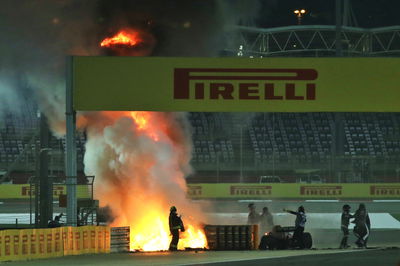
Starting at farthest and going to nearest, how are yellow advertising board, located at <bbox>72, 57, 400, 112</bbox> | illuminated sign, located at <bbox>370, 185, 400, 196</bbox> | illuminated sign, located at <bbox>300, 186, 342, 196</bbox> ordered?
illuminated sign, located at <bbox>370, 185, 400, 196</bbox>
illuminated sign, located at <bbox>300, 186, 342, 196</bbox>
yellow advertising board, located at <bbox>72, 57, 400, 112</bbox>

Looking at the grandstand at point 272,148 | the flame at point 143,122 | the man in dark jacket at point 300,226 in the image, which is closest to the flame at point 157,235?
the flame at point 143,122

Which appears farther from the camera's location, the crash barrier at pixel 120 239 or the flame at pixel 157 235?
the flame at pixel 157 235

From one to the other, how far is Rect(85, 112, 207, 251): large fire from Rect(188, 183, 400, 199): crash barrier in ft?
67.9

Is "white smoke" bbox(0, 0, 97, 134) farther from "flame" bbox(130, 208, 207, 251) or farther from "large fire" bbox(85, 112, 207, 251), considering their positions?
"flame" bbox(130, 208, 207, 251)

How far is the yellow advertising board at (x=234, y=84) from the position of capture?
18.6m

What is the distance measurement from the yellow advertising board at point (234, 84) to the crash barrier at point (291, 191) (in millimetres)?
23815

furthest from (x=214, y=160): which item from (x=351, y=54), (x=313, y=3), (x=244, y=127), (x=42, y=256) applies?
(x=42, y=256)

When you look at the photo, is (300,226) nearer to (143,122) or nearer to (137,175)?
(137,175)

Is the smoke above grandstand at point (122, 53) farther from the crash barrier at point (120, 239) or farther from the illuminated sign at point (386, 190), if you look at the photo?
the illuminated sign at point (386, 190)

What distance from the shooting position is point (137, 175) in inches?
842

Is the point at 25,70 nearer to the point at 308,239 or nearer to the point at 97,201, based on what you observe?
the point at 97,201

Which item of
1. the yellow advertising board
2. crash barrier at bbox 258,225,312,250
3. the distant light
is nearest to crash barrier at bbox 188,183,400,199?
the distant light

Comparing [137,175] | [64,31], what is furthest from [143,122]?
[64,31]

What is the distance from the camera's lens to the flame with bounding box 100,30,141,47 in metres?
20.8
